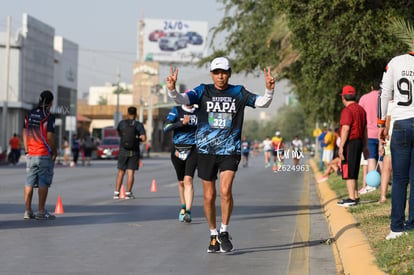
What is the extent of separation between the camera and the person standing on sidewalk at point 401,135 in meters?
8.97

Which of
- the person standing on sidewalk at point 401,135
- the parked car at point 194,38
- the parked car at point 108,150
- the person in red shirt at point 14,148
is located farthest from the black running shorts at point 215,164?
the parked car at point 194,38

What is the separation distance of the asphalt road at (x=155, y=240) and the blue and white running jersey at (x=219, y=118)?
3.78ft

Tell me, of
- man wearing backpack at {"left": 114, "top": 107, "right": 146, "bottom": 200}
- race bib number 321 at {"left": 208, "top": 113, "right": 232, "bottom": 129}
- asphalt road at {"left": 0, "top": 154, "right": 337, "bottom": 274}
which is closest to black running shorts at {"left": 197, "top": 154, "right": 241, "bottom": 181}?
race bib number 321 at {"left": 208, "top": 113, "right": 232, "bottom": 129}

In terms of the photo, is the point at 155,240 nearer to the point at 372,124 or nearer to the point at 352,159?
the point at 352,159

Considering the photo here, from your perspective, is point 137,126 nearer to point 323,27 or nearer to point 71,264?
point 323,27

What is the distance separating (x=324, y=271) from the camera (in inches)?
334

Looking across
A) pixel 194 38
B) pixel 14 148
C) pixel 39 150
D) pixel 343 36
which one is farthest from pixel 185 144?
pixel 194 38

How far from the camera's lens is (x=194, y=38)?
11456 cm

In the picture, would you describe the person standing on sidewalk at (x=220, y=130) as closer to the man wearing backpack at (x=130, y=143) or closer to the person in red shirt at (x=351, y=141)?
the person in red shirt at (x=351, y=141)

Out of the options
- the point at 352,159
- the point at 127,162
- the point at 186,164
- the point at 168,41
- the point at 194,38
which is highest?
the point at 194,38

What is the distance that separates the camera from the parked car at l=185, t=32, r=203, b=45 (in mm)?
114125

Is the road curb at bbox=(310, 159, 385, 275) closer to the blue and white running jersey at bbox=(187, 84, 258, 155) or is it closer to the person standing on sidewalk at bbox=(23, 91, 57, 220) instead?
the blue and white running jersey at bbox=(187, 84, 258, 155)

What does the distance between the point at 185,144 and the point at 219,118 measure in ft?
11.7

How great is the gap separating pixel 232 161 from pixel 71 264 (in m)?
2.04
